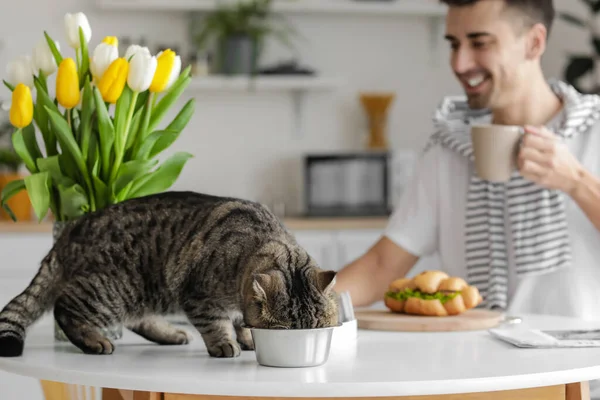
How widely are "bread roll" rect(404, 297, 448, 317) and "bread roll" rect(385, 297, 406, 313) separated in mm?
25

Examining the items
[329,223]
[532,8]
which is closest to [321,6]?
[329,223]

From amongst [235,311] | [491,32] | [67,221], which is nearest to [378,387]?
[235,311]

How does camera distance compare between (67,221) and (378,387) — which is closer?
(378,387)

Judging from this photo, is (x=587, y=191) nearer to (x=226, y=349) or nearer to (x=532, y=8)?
(x=532, y=8)

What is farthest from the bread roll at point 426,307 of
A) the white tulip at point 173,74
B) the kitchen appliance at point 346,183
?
the kitchen appliance at point 346,183

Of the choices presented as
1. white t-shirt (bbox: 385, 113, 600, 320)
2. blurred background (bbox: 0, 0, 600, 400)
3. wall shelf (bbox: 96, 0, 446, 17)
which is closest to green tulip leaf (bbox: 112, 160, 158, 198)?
white t-shirt (bbox: 385, 113, 600, 320)

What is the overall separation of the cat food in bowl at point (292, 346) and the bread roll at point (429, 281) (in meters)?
0.48

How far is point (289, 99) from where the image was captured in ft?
14.6

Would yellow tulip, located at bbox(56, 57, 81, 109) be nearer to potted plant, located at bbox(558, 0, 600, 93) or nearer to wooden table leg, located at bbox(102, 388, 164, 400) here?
wooden table leg, located at bbox(102, 388, 164, 400)

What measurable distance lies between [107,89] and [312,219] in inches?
98.0

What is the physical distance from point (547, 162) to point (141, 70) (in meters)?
0.82

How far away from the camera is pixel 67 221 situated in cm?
147

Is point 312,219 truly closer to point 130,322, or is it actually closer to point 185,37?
point 185,37

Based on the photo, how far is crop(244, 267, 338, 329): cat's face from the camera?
45.1 inches
